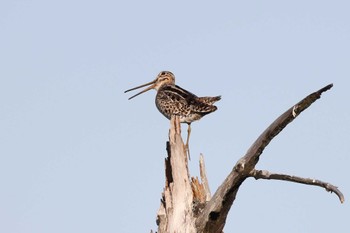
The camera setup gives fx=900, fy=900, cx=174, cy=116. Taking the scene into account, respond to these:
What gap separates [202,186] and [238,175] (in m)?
1.73

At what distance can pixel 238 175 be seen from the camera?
12.8 m

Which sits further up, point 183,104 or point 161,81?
point 161,81

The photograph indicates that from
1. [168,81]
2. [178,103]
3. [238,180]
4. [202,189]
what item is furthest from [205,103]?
[238,180]

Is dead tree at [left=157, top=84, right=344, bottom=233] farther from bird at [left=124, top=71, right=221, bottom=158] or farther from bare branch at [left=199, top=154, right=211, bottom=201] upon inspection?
bird at [left=124, top=71, right=221, bottom=158]

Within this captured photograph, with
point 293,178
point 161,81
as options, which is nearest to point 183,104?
point 161,81

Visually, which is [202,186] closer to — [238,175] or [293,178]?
[238,175]

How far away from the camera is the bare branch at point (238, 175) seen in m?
12.0

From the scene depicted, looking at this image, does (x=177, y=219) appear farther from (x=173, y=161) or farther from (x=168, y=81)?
(x=168, y=81)

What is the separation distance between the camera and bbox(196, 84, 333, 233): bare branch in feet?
39.5

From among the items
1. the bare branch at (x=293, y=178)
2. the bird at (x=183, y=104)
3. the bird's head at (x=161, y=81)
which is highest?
the bird's head at (x=161, y=81)

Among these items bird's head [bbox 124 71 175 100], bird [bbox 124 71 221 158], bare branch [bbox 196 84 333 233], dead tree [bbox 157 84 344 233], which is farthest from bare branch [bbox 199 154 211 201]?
bird's head [bbox 124 71 175 100]

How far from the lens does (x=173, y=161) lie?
14211mm

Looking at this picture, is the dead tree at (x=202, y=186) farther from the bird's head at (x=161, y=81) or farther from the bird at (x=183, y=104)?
the bird's head at (x=161, y=81)

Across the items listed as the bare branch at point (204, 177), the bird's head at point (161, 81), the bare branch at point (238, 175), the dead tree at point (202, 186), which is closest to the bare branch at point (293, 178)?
the dead tree at point (202, 186)
